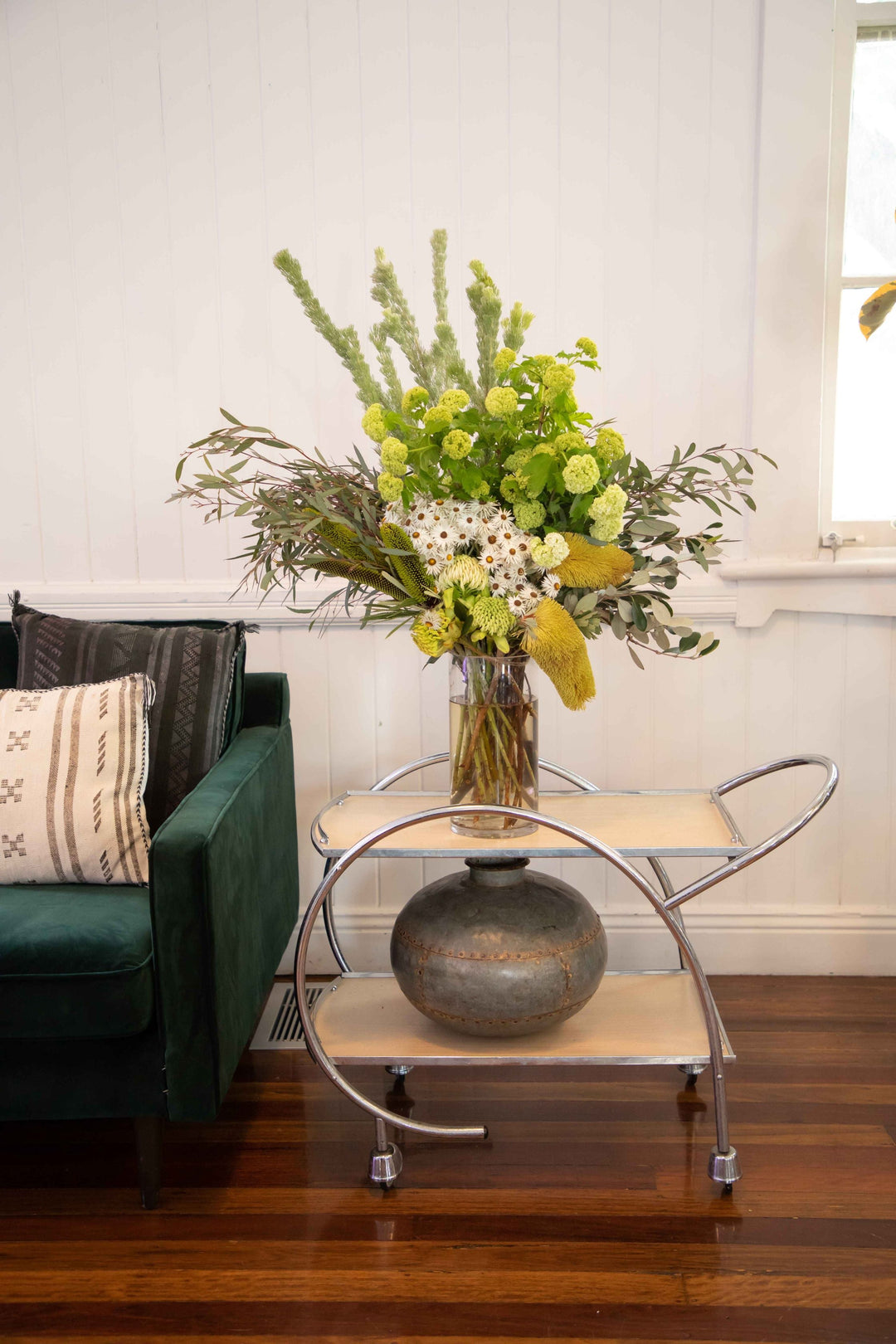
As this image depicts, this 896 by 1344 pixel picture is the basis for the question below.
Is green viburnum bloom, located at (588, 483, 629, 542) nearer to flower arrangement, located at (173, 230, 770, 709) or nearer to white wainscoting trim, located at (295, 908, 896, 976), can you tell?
flower arrangement, located at (173, 230, 770, 709)

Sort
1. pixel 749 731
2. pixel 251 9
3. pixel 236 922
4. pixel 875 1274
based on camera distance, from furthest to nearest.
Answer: pixel 749 731 < pixel 251 9 < pixel 236 922 < pixel 875 1274

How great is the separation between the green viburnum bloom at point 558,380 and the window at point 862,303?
119 cm

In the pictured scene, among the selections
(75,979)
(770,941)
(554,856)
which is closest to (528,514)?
(554,856)

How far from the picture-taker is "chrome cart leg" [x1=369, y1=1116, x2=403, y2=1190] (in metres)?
1.68

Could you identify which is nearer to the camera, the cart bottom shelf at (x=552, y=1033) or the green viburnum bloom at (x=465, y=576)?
the green viburnum bloom at (x=465, y=576)

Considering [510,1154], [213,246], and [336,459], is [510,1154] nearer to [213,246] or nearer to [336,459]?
[336,459]

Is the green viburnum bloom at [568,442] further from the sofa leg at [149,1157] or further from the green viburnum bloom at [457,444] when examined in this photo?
the sofa leg at [149,1157]

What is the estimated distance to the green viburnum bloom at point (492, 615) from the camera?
1480 millimetres

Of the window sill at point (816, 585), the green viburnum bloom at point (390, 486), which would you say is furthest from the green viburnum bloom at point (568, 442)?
the window sill at point (816, 585)

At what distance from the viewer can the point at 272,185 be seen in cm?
234

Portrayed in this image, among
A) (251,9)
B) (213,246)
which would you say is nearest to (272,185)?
(213,246)

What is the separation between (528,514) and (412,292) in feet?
3.53

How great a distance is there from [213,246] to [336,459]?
562 millimetres

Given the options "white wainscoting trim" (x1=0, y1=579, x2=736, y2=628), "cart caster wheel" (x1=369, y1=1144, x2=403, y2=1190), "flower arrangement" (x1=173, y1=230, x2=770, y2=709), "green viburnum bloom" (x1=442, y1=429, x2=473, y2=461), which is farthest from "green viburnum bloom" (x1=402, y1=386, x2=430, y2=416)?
"cart caster wheel" (x1=369, y1=1144, x2=403, y2=1190)
